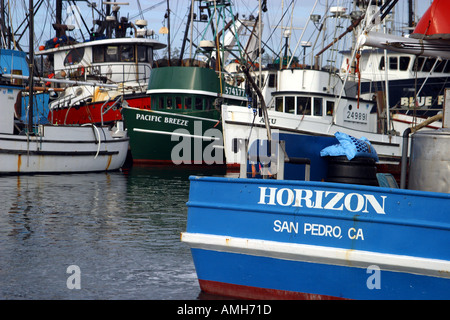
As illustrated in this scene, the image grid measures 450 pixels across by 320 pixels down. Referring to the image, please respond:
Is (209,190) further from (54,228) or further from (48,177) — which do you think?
(48,177)

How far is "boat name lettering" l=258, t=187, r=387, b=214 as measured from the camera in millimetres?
6344

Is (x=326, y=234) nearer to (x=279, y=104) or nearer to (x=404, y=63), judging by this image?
(x=279, y=104)

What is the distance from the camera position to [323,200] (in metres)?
6.48

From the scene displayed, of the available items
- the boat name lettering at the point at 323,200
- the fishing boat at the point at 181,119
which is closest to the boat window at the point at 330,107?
the fishing boat at the point at 181,119

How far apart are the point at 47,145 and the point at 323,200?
745 inches

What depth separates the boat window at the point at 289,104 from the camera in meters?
26.7

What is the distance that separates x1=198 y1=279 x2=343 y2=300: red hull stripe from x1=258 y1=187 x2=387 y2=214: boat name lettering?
0.99 meters

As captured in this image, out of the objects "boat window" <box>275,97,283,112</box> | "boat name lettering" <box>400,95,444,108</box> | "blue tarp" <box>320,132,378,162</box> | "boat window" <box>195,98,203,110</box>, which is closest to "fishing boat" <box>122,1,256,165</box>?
"boat window" <box>195,98,203,110</box>

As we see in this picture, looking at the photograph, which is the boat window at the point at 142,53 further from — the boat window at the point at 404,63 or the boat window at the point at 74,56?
the boat window at the point at 404,63

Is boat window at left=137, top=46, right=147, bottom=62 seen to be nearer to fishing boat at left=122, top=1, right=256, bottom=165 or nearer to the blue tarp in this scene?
fishing boat at left=122, top=1, right=256, bottom=165
